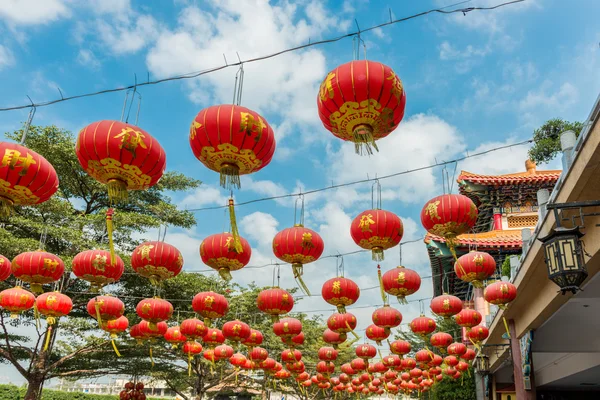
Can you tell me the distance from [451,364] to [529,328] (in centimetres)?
567

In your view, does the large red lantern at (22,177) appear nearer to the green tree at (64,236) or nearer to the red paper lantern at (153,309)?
the red paper lantern at (153,309)

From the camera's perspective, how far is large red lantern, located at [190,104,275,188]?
13.6 ft

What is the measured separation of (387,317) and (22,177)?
759 centimetres

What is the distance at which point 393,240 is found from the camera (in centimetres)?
645

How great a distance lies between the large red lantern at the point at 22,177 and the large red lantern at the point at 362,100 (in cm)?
305

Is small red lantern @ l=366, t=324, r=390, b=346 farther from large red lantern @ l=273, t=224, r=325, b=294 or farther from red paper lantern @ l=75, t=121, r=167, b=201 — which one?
red paper lantern @ l=75, t=121, r=167, b=201

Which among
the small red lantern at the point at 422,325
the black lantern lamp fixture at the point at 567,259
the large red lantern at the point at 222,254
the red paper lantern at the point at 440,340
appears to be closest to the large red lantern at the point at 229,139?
the large red lantern at the point at 222,254

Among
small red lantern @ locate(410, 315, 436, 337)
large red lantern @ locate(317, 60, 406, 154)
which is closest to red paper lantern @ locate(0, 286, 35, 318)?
Answer: large red lantern @ locate(317, 60, 406, 154)

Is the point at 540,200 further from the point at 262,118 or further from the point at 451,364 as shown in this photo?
the point at 451,364

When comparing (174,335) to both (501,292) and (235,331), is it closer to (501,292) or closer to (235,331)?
(235,331)

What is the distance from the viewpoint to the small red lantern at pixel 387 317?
9.86 m

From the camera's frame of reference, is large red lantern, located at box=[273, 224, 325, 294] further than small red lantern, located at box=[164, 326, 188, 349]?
No

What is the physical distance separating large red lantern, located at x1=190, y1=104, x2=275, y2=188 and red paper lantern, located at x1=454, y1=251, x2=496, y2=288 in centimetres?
489

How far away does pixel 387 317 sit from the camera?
9.85 metres
